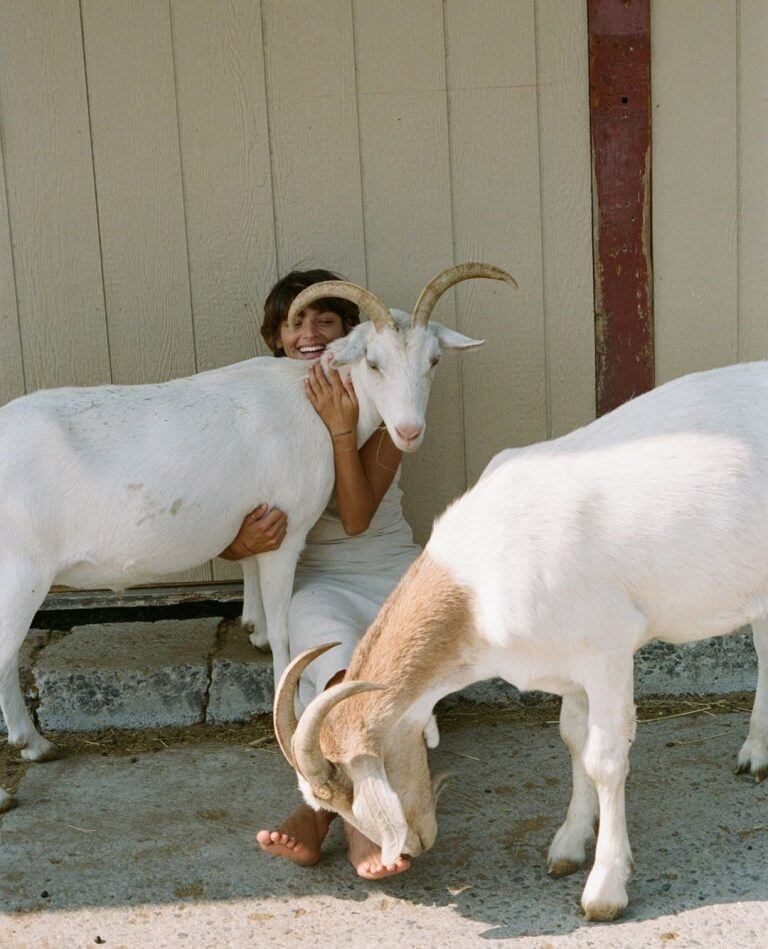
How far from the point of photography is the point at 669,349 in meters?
5.00

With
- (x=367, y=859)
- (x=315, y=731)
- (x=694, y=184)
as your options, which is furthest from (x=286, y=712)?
(x=694, y=184)

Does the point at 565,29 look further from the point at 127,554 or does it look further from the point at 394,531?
the point at 127,554

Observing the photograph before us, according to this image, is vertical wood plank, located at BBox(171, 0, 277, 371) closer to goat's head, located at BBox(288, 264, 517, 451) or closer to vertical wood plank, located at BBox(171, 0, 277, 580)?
vertical wood plank, located at BBox(171, 0, 277, 580)

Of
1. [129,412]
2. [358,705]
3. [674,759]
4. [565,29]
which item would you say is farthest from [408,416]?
[565,29]

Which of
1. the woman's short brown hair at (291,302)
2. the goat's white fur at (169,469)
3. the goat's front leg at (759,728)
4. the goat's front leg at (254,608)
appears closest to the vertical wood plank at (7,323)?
the goat's white fur at (169,469)

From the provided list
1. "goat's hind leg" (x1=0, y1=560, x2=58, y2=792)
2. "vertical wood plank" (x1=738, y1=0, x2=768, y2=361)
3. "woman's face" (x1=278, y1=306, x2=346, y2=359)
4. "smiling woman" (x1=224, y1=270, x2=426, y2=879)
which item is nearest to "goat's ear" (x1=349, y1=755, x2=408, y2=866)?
"smiling woman" (x1=224, y1=270, x2=426, y2=879)

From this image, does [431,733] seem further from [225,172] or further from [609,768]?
[225,172]

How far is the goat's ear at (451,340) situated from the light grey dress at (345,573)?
64 cm

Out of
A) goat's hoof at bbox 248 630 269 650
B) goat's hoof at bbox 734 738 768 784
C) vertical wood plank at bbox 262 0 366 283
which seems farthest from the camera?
vertical wood plank at bbox 262 0 366 283

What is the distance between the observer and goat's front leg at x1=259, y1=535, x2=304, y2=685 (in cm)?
422

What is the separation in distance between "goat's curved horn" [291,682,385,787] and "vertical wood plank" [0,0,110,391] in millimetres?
2464

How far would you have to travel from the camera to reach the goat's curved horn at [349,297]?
158 inches

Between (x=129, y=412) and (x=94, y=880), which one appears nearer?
(x=94, y=880)

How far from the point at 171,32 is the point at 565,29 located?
1580 millimetres
